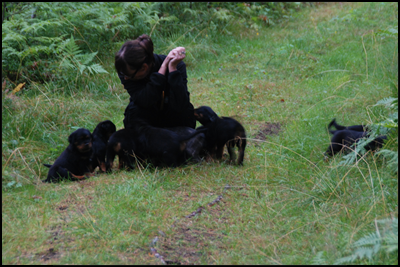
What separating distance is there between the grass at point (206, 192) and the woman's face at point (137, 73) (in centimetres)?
125

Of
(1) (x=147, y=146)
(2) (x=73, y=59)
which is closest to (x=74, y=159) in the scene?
(1) (x=147, y=146)

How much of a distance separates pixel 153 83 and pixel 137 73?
25 centimetres

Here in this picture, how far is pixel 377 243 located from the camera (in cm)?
279

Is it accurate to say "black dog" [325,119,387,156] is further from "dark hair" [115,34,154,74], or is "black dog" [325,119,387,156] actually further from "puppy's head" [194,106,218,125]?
"dark hair" [115,34,154,74]

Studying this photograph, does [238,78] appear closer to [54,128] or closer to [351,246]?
[54,128]

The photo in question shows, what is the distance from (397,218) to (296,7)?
1243 cm

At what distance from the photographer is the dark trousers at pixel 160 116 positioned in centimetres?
527

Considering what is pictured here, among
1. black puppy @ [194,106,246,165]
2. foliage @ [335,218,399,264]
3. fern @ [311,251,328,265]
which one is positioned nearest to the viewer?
foliage @ [335,218,399,264]

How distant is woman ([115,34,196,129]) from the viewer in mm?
4637

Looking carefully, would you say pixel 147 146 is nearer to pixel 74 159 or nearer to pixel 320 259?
pixel 74 159

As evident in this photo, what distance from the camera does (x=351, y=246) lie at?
9.42ft

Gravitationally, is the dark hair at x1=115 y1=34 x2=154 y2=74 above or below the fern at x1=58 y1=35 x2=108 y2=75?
above

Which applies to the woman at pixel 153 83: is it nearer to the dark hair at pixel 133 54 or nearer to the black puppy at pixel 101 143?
the dark hair at pixel 133 54

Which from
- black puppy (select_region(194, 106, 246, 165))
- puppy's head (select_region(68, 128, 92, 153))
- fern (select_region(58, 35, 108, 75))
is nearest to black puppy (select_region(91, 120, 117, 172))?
puppy's head (select_region(68, 128, 92, 153))
